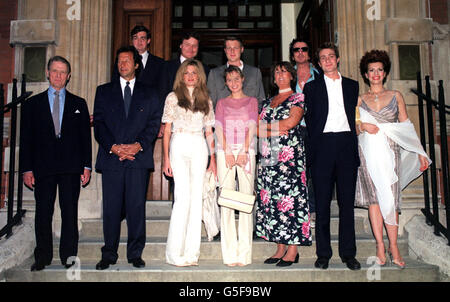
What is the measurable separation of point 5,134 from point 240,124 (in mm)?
3400

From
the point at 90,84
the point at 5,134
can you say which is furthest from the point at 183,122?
the point at 5,134

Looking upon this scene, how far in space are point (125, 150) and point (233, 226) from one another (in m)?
1.24

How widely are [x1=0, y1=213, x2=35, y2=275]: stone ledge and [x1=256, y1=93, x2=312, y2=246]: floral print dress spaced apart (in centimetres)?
236

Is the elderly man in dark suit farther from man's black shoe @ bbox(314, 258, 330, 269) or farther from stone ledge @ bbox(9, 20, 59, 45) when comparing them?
stone ledge @ bbox(9, 20, 59, 45)

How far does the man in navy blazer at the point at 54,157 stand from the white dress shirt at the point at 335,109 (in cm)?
240

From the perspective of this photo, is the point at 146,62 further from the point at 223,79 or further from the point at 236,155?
the point at 236,155

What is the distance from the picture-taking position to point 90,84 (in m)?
4.70

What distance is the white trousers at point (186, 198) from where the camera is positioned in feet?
11.3

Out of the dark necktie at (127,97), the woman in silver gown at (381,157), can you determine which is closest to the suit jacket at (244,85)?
the dark necktie at (127,97)

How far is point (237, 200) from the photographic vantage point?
3.34 meters

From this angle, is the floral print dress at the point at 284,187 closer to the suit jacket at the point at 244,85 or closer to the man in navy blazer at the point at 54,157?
the suit jacket at the point at 244,85

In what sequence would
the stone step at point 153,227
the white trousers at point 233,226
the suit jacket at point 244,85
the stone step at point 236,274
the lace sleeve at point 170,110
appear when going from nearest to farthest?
the stone step at point 236,274 < the white trousers at point 233,226 < the lace sleeve at point 170,110 < the suit jacket at point 244,85 < the stone step at point 153,227

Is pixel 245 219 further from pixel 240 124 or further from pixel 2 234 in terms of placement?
pixel 2 234

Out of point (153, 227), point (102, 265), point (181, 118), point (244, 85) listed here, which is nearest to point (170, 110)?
point (181, 118)
